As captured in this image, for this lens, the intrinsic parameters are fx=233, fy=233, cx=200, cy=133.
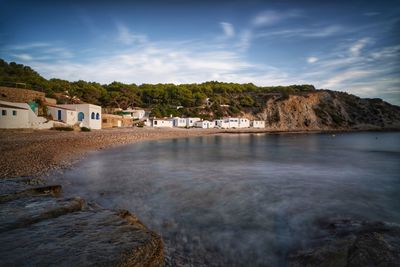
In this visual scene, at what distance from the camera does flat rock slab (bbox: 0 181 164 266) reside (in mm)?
2803

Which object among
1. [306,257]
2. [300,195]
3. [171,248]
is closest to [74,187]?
[171,248]

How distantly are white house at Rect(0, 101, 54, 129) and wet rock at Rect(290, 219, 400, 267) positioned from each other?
26.6m

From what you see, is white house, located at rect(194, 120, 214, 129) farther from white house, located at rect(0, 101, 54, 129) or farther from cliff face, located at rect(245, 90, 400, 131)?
white house, located at rect(0, 101, 54, 129)

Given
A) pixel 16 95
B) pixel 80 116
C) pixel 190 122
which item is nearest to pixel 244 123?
pixel 190 122

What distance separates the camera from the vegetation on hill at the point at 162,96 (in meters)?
49.2

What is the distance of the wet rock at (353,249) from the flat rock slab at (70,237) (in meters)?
2.64

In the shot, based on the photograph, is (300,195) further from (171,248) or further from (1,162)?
(1,162)

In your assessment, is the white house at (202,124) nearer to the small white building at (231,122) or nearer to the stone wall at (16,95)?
the small white building at (231,122)

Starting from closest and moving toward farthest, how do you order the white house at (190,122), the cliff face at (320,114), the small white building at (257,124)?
the white house at (190,122), the small white building at (257,124), the cliff face at (320,114)

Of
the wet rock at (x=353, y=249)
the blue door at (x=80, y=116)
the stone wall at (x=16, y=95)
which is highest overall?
the stone wall at (x=16, y=95)

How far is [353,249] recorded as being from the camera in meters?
3.96

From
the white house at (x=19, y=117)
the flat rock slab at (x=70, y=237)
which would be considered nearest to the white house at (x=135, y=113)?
the white house at (x=19, y=117)

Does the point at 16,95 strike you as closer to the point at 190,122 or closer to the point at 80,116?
the point at 80,116

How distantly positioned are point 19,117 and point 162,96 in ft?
165
